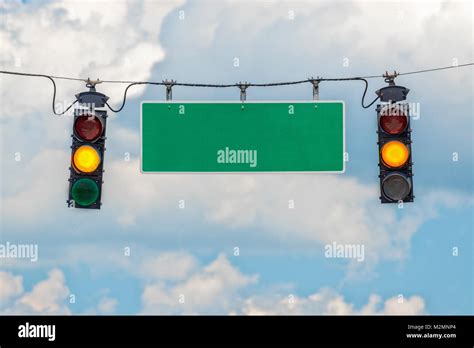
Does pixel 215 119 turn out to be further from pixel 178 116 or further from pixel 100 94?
pixel 100 94

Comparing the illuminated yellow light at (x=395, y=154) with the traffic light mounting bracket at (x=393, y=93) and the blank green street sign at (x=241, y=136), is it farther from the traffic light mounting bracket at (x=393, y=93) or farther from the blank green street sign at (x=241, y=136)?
the blank green street sign at (x=241, y=136)

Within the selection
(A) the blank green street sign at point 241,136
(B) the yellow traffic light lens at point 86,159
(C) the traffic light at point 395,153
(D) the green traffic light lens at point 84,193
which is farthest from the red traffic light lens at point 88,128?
(C) the traffic light at point 395,153

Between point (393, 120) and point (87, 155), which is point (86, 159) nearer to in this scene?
point (87, 155)

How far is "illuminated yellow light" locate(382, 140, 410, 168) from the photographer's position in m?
10.8

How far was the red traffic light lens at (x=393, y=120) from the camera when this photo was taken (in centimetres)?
1085

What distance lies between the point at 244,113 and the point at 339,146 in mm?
1511

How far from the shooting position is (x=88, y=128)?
1078 centimetres

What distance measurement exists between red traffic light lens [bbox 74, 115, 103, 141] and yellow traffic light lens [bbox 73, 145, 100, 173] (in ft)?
0.45

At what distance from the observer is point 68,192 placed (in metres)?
10.6

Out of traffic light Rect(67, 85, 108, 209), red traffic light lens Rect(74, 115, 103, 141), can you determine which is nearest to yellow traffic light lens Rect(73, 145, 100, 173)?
traffic light Rect(67, 85, 108, 209)
